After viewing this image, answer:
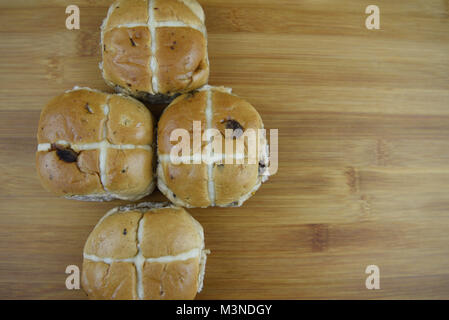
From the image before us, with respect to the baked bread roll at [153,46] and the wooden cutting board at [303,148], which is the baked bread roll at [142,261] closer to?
the wooden cutting board at [303,148]

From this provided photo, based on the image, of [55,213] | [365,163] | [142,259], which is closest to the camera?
[142,259]

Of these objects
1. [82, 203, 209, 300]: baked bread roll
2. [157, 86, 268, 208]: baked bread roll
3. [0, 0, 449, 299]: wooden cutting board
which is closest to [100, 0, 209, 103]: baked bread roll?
[157, 86, 268, 208]: baked bread roll

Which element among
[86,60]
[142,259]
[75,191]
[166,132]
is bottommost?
[142,259]

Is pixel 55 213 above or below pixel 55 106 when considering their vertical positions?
below

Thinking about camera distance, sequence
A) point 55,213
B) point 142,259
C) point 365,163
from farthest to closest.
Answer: point 365,163 < point 55,213 < point 142,259

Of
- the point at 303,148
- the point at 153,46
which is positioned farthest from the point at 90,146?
the point at 303,148

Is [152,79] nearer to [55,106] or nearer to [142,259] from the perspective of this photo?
[55,106]

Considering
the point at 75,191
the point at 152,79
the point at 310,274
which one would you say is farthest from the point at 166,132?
the point at 310,274

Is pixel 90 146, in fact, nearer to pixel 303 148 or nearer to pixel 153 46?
pixel 153 46
